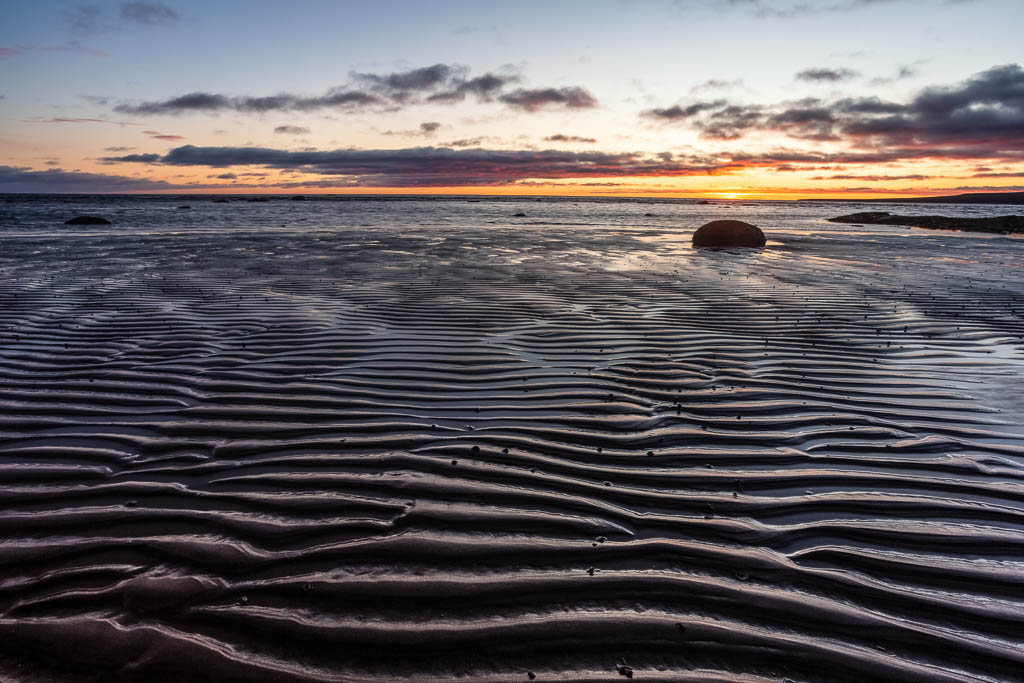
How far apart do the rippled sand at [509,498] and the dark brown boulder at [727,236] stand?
36.9ft

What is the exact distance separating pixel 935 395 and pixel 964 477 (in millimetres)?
1552

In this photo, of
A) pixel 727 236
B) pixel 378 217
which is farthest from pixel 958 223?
pixel 378 217

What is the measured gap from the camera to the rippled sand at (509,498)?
77.4 inches

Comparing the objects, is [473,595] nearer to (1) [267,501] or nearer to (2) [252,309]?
(1) [267,501]

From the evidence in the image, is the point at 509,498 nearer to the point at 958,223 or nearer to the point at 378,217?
the point at 958,223

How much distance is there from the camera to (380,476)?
10.3 feet

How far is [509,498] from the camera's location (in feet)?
9.57

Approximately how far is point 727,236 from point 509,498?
1697cm

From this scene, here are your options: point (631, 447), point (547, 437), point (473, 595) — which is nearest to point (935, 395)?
point (631, 447)

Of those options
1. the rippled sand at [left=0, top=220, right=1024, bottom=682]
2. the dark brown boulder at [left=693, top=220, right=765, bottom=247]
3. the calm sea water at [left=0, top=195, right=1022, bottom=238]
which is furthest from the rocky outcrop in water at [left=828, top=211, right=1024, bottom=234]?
the rippled sand at [left=0, top=220, right=1024, bottom=682]

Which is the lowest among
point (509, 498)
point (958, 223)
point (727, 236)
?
point (509, 498)

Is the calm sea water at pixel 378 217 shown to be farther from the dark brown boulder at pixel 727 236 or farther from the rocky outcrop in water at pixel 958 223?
the dark brown boulder at pixel 727 236

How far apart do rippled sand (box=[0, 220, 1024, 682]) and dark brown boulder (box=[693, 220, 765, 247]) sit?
443 inches

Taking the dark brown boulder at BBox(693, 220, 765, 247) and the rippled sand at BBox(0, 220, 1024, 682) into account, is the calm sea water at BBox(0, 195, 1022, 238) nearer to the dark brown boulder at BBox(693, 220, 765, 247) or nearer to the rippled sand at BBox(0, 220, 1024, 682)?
the dark brown boulder at BBox(693, 220, 765, 247)
